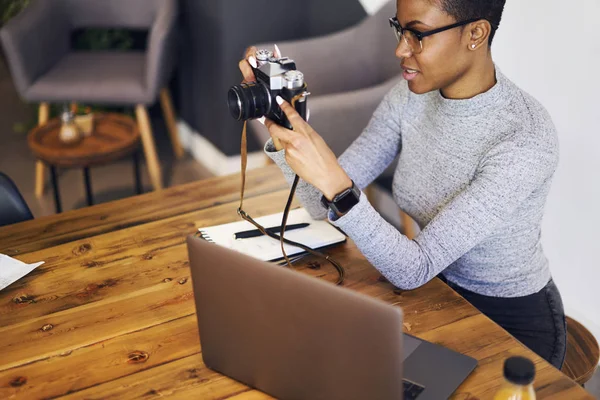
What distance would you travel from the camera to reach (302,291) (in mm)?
863

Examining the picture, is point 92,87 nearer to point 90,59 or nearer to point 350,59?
point 90,59

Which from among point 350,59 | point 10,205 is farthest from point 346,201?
point 350,59

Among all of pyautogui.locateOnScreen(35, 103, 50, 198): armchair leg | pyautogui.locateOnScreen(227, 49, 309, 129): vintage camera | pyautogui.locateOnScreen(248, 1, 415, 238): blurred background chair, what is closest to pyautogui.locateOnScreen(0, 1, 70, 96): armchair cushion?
pyautogui.locateOnScreen(35, 103, 50, 198): armchair leg

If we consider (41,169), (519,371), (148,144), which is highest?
(519,371)

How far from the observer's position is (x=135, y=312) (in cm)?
118

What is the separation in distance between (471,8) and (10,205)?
1030 millimetres

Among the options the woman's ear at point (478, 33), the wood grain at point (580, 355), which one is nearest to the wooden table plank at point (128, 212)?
the woman's ear at point (478, 33)

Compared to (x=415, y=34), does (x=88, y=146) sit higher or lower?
lower

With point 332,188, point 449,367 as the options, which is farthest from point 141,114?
point 449,367

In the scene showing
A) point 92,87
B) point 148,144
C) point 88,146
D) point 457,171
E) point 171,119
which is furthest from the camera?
point 171,119

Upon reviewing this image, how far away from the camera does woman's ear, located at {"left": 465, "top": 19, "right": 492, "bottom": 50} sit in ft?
4.14

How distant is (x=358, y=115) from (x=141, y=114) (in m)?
1.13

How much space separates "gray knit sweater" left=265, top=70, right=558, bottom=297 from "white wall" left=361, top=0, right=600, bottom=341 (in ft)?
2.26

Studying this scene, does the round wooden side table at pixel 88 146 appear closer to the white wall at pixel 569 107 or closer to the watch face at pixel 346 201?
the white wall at pixel 569 107
